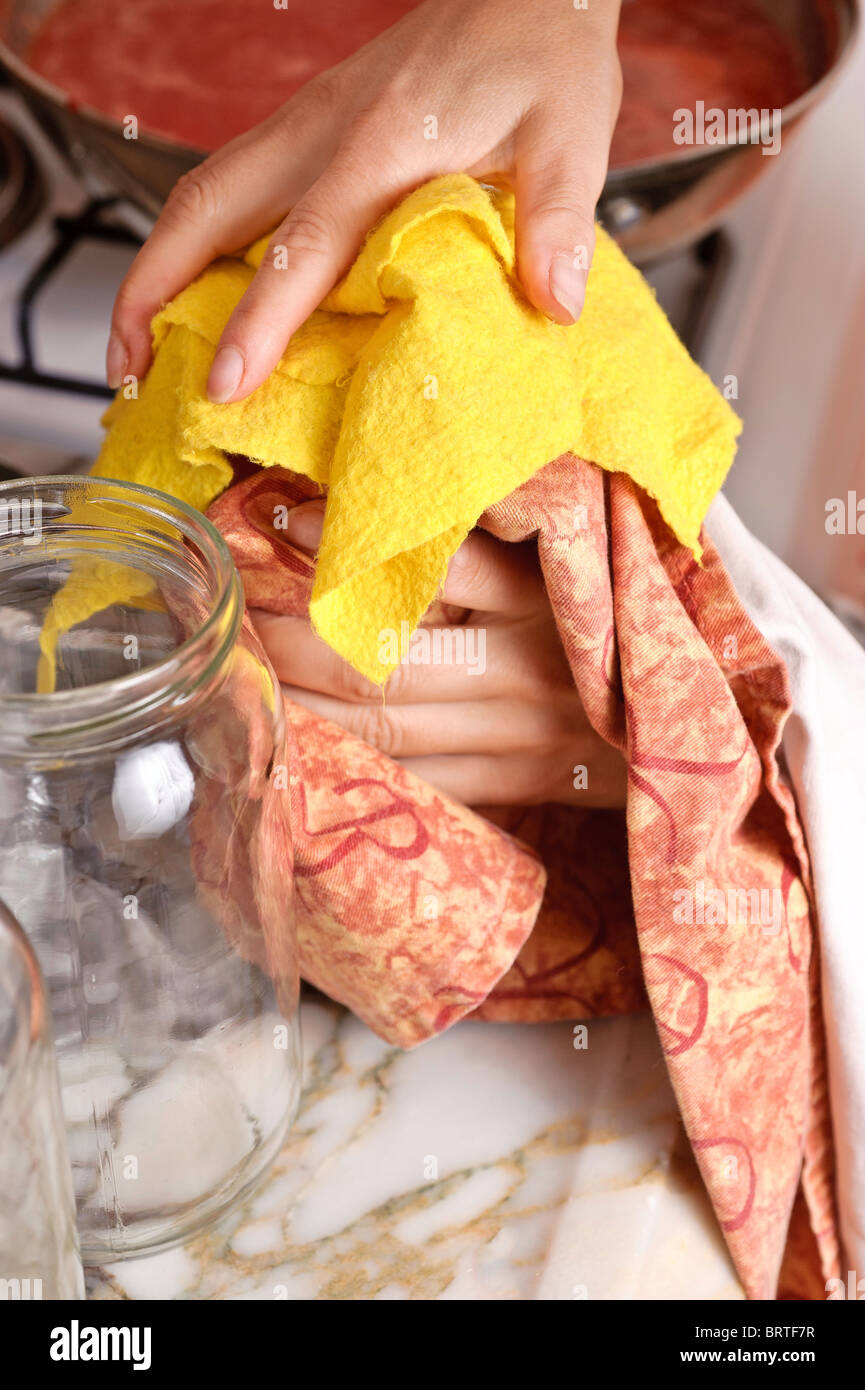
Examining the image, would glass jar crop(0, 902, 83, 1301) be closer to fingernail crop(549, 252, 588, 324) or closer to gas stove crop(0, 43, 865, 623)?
fingernail crop(549, 252, 588, 324)

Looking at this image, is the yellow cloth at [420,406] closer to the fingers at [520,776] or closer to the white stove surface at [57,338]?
the fingers at [520,776]

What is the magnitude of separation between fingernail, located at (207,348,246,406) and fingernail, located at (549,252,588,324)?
94mm

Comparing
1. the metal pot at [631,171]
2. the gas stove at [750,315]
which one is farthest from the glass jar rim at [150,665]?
the gas stove at [750,315]

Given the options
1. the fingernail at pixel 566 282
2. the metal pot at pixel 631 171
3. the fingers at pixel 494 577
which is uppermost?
the metal pot at pixel 631 171

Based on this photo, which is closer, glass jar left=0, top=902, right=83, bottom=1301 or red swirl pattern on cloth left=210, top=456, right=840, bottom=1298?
glass jar left=0, top=902, right=83, bottom=1301

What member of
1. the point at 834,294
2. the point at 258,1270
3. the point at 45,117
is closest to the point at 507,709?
the point at 258,1270

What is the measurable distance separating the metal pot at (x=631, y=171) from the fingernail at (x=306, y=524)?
0.30m

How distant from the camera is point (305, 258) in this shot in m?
0.37

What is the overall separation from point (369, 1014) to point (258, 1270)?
90mm

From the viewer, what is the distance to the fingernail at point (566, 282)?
356 mm

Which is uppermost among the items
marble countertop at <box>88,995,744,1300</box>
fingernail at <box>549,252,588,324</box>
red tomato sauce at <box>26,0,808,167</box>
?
red tomato sauce at <box>26,0,808,167</box>

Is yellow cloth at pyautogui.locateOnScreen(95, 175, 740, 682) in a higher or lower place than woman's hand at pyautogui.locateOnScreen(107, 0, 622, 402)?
lower

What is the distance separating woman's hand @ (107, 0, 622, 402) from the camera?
0.36 m

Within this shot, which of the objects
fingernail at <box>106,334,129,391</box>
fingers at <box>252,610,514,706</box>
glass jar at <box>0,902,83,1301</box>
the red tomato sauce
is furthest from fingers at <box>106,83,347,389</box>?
the red tomato sauce
